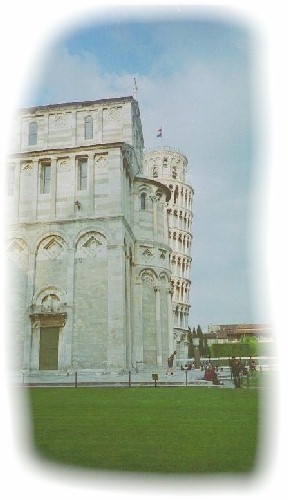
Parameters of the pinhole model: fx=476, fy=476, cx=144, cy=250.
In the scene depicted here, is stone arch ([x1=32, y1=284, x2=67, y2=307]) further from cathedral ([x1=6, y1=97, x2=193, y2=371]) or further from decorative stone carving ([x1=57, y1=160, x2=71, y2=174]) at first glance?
decorative stone carving ([x1=57, y1=160, x2=71, y2=174])

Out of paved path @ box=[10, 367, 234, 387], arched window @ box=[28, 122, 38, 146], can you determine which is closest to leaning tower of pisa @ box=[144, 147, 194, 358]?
arched window @ box=[28, 122, 38, 146]

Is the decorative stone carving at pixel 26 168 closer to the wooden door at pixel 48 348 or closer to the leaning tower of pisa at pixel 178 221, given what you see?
the wooden door at pixel 48 348

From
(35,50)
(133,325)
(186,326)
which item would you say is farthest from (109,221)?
(186,326)

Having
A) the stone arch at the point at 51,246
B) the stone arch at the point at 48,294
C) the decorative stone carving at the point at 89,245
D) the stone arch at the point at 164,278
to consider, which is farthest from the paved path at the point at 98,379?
the stone arch at the point at 164,278

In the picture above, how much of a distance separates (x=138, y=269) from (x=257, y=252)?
18.4 meters

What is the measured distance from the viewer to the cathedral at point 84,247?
70.7 feet

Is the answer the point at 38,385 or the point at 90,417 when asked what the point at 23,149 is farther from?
the point at 90,417

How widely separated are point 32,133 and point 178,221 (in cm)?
2752

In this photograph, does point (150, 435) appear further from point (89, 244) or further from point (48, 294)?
point (48, 294)

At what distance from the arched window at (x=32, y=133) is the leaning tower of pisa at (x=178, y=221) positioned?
72.8 feet

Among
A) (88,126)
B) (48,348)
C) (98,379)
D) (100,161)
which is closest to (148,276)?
(100,161)

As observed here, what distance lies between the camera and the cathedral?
21.6 metres

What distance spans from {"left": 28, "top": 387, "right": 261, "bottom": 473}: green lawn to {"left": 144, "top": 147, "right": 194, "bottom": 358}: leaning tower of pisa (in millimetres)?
39218

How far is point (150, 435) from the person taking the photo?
6.22m
